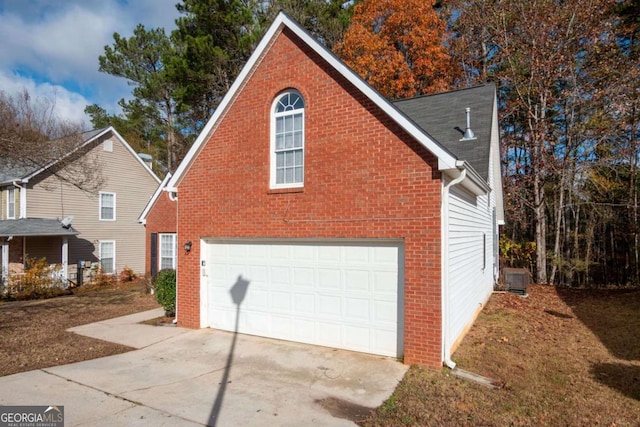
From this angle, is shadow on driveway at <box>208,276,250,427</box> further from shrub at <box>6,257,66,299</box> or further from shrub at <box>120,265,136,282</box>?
shrub at <box>120,265,136,282</box>

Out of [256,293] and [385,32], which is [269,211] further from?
[385,32]

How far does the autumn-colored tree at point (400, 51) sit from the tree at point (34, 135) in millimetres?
13664

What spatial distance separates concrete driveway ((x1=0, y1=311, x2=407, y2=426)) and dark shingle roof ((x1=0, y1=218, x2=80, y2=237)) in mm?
11678

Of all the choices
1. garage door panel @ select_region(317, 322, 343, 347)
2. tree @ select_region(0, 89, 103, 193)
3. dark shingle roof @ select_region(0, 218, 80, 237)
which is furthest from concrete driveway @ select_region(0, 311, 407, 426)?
dark shingle roof @ select_region(0, 218, 80, 237)

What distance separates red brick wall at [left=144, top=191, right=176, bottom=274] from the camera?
16.3 metres

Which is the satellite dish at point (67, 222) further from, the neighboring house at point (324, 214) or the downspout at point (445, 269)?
the downspout at point (445, 269)

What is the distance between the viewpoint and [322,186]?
24.5 feet

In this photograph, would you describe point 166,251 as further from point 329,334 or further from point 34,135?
point 329,334

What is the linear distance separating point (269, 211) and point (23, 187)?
15664 millimetres

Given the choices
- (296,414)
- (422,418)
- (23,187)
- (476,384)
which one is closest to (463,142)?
(476,384)

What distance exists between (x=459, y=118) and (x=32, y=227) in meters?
17.6

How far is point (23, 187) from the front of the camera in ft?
57.8

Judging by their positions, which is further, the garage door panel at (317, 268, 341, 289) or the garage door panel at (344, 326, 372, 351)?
the garage door panel at (317, 268, 341, 289)

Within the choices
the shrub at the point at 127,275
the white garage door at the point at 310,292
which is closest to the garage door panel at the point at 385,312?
the white garage door at the point at 310,292
